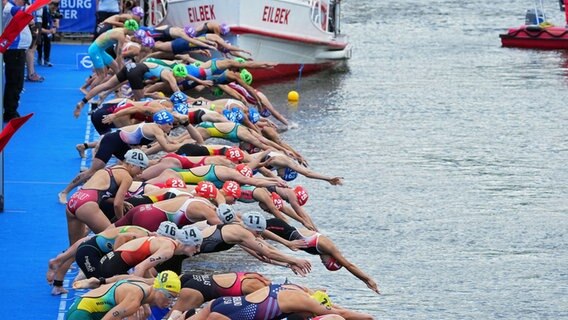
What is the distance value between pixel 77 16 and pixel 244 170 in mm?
19727

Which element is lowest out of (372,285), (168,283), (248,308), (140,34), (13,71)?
(13,71)

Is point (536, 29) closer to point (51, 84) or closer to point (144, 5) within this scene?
point (144, 5)

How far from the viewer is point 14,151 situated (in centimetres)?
2202

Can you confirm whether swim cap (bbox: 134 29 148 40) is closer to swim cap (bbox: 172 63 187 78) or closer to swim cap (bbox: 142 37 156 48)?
swim cap (bbox: 142 37 156 48)

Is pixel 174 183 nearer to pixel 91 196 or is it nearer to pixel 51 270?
pixel 91 196

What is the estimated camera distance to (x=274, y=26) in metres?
31.5

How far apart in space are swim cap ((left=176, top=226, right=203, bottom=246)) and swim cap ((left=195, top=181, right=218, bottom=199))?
7.86 ft

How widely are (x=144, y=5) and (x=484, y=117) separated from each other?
37.9ft

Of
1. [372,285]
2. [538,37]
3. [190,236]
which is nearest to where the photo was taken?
[190,236]

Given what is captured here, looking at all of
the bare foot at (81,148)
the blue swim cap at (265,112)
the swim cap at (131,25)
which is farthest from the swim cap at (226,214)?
the swim cap at (131,25)

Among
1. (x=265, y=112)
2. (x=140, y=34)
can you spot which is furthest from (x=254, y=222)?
(x=140, y=34)

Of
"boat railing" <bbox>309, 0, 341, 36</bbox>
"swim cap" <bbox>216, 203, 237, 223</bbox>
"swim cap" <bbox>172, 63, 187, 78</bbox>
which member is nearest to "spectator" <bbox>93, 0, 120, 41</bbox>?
"boat railing" <bbox>309, 0, 341, 36</bbox>

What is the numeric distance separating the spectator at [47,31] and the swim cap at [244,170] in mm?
14253

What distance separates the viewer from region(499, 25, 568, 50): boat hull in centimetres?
3866
